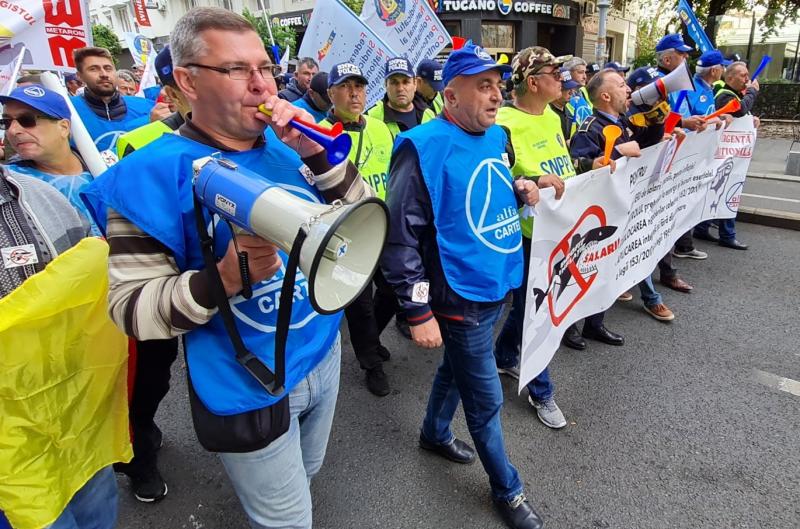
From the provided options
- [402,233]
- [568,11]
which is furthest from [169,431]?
[568,11]

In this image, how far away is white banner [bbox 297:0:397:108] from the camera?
165 inches

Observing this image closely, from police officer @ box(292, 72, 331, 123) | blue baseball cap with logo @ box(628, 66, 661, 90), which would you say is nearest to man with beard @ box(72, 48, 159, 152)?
police officer @ box(292, 72, 331, 123)

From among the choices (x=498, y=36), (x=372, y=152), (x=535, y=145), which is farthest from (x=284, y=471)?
(x=498, y=36)

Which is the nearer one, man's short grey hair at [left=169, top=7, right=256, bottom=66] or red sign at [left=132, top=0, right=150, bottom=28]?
man's short grey hair at [left=169, top=7, right=256, bottom=66]

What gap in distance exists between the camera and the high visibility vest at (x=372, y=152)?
129 inches

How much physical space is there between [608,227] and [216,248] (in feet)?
7.69

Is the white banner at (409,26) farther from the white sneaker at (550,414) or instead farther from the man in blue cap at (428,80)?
the white sneaker at (550,414)

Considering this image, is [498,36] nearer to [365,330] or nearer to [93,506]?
[365,330]

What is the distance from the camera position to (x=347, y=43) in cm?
430

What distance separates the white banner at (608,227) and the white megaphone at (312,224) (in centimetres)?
134

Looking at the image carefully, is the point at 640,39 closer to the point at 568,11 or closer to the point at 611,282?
the point at 568,11

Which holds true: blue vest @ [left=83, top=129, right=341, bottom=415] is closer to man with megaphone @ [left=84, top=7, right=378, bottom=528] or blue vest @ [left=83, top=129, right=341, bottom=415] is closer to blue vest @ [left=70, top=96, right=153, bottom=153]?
man with megaphone @ [left=84, top=7, right=378, bottom=528]

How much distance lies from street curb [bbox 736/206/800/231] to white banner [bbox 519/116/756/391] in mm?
1939

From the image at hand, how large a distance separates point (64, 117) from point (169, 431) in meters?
1.69
